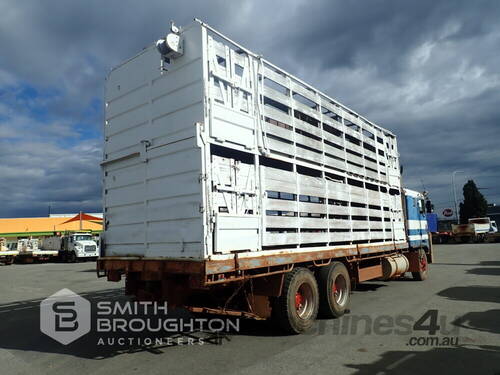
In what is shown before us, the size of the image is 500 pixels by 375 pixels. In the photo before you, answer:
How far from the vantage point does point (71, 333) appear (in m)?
6.91

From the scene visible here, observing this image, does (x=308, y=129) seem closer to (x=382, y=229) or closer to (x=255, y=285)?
(x=255, y=285)

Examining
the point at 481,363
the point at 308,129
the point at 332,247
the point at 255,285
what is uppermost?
the point at 308,129

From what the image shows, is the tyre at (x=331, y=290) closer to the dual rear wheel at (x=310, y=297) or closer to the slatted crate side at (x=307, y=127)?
the dual rear wheel at (x=310, y=297)

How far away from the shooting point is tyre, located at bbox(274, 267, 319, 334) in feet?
19.8

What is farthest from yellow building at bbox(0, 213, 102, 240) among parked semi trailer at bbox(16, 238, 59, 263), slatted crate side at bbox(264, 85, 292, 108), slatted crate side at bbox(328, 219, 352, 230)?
slatted crate side at bbox(264, 85, 292, 108)

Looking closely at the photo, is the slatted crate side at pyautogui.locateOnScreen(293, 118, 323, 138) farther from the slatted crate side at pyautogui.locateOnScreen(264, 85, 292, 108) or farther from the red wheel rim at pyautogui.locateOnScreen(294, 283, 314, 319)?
the red wheel rim at pyautogui.locateOnScreen(294, 283, 314, 319)

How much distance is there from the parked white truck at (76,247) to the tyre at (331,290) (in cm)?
2563

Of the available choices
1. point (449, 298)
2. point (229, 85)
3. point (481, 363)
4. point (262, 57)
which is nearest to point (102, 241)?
point (229, 85)

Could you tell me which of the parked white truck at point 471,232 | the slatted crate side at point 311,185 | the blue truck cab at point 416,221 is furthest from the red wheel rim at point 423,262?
the parked white truck at point 471,232

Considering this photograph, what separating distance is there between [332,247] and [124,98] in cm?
457

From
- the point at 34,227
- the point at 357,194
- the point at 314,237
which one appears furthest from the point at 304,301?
the point at 34,227

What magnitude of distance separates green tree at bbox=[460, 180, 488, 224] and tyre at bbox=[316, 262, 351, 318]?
6041cm

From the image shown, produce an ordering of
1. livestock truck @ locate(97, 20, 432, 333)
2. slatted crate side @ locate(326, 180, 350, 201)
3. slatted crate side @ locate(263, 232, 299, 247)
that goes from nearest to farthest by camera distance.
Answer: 1. livestock truck @ locate(97, 20, 432, 333)
2. slatted crate side @ locate(263, 232, 299, 247)
3. slatted crate side @ locate(326, 180, 350, 201)

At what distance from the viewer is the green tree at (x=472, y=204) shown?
59594 mm
